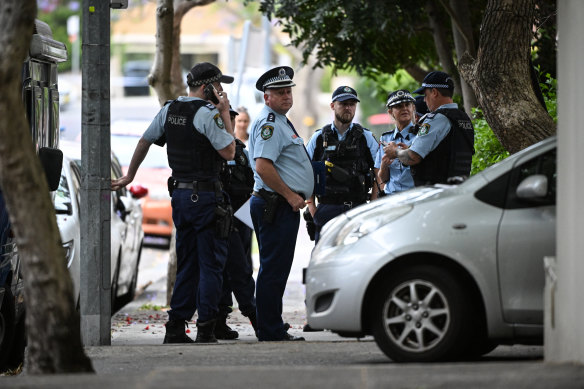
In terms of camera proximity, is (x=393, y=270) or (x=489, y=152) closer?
(x=393, y=270)

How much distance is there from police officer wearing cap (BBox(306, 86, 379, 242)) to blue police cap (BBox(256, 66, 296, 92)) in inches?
46.0

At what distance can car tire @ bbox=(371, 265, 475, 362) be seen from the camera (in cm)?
724

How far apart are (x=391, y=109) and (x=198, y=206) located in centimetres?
244

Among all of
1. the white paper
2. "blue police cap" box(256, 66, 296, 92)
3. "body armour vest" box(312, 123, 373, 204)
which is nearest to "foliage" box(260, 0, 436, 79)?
"body armour vest" box(312, 123, 373, 204)

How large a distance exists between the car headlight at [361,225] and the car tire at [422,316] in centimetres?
34

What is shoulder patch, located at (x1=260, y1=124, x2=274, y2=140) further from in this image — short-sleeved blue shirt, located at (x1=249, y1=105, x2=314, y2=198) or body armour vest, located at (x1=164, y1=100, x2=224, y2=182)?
body armour vest, located at (x1=164, y1=100, x2=224, y2=182)

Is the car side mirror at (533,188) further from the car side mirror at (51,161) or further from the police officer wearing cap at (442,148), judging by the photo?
the car side mirror at (51,161)

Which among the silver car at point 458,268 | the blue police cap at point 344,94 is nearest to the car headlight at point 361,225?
the silver car at point 458,268

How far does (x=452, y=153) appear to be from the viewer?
960 centimetres

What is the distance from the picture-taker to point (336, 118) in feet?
35.5

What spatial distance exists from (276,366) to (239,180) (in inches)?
139

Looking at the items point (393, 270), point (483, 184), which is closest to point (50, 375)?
point (393, 270)

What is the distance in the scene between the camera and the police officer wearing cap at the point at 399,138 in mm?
10453

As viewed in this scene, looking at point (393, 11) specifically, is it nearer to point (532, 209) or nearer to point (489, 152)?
point (489, 152)
